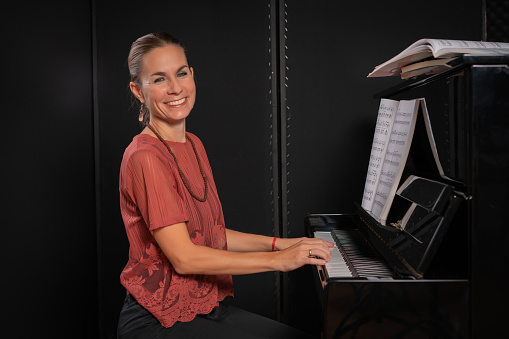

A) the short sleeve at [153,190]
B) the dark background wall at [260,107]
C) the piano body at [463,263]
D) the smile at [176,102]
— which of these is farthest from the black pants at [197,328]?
the dark background wall at [260,107]

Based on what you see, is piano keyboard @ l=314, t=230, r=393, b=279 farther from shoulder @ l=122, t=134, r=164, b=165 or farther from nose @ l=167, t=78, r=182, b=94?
nose @ l=167, t=78, r=182, b=94

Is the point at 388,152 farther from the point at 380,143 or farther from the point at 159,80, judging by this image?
the point at 159,80

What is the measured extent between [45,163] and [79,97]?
1.99 ft

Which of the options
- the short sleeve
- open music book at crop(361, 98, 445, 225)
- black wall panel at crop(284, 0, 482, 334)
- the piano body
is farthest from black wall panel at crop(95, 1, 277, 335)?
the piano body

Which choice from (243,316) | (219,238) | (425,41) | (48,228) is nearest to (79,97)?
(48,228)

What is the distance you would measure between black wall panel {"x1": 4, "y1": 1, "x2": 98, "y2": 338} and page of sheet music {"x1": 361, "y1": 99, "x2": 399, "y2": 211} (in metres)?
1.34

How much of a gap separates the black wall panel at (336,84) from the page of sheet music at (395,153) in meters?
1.08

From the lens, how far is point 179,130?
64.7 inches

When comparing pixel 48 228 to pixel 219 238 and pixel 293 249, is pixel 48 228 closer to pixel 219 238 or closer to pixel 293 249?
pixel 219 238

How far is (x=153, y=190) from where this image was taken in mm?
1379

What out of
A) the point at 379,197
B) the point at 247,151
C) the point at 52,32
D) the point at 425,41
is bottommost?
the point at 379,197

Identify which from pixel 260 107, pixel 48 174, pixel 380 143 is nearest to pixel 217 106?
pixel 260 107

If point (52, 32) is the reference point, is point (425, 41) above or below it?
below

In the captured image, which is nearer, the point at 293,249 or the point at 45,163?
the point at 293,249
